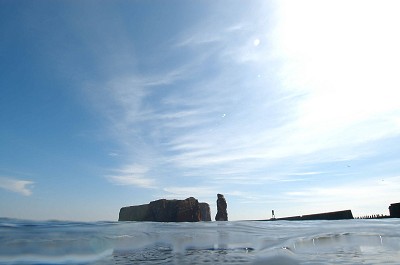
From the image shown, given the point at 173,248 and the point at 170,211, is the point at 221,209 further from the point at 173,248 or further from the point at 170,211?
the point at 173,248

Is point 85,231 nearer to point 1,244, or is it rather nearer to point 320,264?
point 1,244

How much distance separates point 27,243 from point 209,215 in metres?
102

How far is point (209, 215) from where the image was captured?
10812 cm

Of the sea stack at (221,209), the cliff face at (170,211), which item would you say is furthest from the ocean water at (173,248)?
the sea stack at (221,209)

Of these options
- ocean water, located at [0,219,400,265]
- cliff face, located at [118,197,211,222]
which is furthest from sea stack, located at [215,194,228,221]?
ocean water, located at [0,219,400,265]

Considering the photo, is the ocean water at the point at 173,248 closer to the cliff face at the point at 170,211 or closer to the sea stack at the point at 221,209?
the cliff face at the point at 170,211

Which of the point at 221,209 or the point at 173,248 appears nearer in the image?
the point at 173,248

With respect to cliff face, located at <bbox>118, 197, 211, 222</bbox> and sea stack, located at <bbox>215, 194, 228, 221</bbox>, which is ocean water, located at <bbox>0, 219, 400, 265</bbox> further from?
sea stack, located at <bbox>215, 194, 228, 221</bbox>

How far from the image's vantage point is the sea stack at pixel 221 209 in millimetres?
80387

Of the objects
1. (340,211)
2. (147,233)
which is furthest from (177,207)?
(147,233)

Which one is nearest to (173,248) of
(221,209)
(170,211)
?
(170,211)

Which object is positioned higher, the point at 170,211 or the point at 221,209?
the point at 221,209

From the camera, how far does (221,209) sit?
270ft

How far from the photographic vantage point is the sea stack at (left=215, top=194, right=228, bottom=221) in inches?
3165
